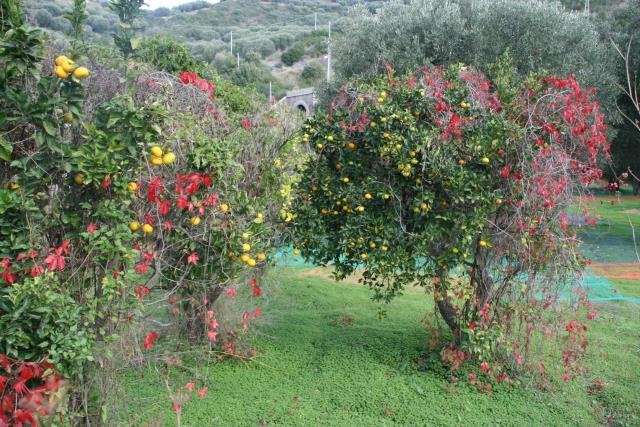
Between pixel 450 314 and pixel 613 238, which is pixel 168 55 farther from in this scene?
pixel 613 238

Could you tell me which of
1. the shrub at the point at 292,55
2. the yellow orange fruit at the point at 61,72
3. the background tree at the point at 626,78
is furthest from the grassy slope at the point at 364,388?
the shrub at the point at 292,55

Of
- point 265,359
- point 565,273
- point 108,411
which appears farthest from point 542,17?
point 108,411

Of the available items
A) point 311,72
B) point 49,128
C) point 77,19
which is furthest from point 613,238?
point 311,72

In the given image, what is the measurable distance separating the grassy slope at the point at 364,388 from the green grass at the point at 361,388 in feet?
0.03

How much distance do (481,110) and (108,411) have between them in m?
3.79

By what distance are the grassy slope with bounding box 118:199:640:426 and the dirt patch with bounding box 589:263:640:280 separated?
A: 3138mm

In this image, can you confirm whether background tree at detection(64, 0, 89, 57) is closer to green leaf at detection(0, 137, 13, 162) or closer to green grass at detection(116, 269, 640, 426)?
green leaf at detection(0, 137, 13, 162)

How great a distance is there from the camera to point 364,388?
5.20 meters

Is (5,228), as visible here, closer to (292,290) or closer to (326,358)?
(326,358)

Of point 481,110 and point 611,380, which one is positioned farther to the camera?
point 611,380

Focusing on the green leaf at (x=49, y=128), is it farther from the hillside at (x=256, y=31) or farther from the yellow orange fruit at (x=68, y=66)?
the hillside at (x=256, y=31)

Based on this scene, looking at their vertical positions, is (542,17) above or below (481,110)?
above

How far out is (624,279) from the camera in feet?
32.0

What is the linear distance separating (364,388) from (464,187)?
6.84ft
